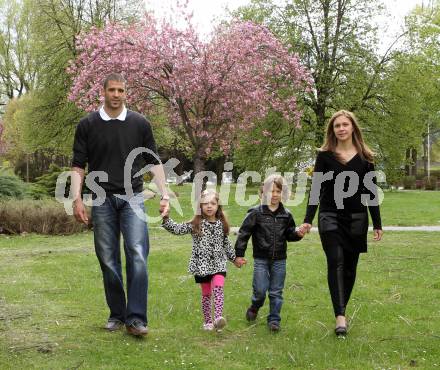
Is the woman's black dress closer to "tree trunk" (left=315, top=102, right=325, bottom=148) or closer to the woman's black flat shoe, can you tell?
the woman's black flat shoe

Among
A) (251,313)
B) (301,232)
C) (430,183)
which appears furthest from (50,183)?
(430,183)

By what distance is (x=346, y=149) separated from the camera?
6145 mm

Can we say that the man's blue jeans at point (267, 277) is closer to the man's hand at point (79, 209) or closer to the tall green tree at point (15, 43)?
the man's hand at point (79, 209)

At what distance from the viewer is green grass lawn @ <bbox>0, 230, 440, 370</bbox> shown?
487cm

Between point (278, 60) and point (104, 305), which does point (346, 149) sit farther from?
point (278, 60)

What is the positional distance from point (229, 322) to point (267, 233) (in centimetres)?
103

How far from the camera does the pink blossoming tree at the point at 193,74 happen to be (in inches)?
934

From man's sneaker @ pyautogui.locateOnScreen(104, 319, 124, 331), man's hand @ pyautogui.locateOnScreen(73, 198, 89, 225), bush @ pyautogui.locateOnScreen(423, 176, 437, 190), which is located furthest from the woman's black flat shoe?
bush @ pyautogui.locateOnScreen(423, 176, 437, 190)

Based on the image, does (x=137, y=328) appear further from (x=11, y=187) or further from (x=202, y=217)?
(x=11, y=187)

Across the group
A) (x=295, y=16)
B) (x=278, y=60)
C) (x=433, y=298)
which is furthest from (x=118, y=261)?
(x=295, y=16)

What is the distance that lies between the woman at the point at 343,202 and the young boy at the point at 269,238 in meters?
0.31

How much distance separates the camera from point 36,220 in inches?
656

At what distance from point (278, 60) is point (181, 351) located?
2315 cm

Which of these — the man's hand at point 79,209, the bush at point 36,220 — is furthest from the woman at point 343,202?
the bush at point 36,220
